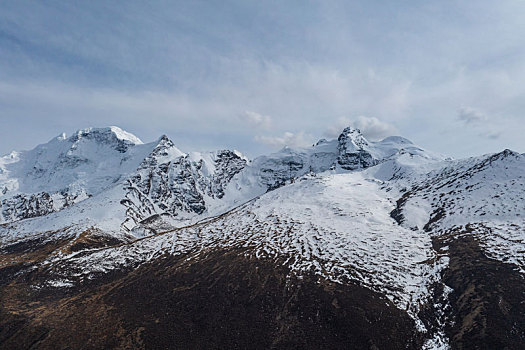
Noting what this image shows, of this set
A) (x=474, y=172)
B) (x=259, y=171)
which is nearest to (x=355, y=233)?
(x=474, y=172)

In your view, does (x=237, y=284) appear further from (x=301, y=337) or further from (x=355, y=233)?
(x=355, y=233)

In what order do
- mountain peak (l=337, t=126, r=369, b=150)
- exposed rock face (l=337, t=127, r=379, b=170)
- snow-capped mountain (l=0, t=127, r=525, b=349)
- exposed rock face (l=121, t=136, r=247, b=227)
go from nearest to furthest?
snow-capped mountain (l=0, t=127, r=525, b=349), exposed rock face (l=121, t=136, r=247, b=227), exposed rock face (l=337, t=127, r=379, b=170), mountain peak (l=337, t=126, r=369, b=150)

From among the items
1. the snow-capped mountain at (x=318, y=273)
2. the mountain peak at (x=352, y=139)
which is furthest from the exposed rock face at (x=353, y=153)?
the snow-capped mountain at (x=318, y=273)

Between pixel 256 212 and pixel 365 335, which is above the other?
pixel 256 212

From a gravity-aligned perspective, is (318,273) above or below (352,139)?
below

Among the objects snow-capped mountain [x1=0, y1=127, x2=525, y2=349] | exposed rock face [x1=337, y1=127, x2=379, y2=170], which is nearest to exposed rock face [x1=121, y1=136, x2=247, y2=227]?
snow-capped mountain [x1=0, y1=127, x2=525, y2=349]

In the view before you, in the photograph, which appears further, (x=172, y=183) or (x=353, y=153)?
(x=353, y=153)

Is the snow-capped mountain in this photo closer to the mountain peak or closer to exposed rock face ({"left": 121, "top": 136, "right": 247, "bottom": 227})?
exposed rock face ({"left": 121, "top": 136, "right": 247, "bottom": 227})

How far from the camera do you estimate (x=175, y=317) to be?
2403cm

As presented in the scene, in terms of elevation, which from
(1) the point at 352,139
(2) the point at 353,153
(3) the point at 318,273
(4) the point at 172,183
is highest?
(1) the point at 352,139

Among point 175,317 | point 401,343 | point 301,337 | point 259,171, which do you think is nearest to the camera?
point 401,343

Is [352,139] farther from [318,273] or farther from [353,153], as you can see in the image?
[318,273]

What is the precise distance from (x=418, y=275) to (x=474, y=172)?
38.8 meters

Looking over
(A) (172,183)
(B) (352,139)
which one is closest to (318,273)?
(A) (172,183)
